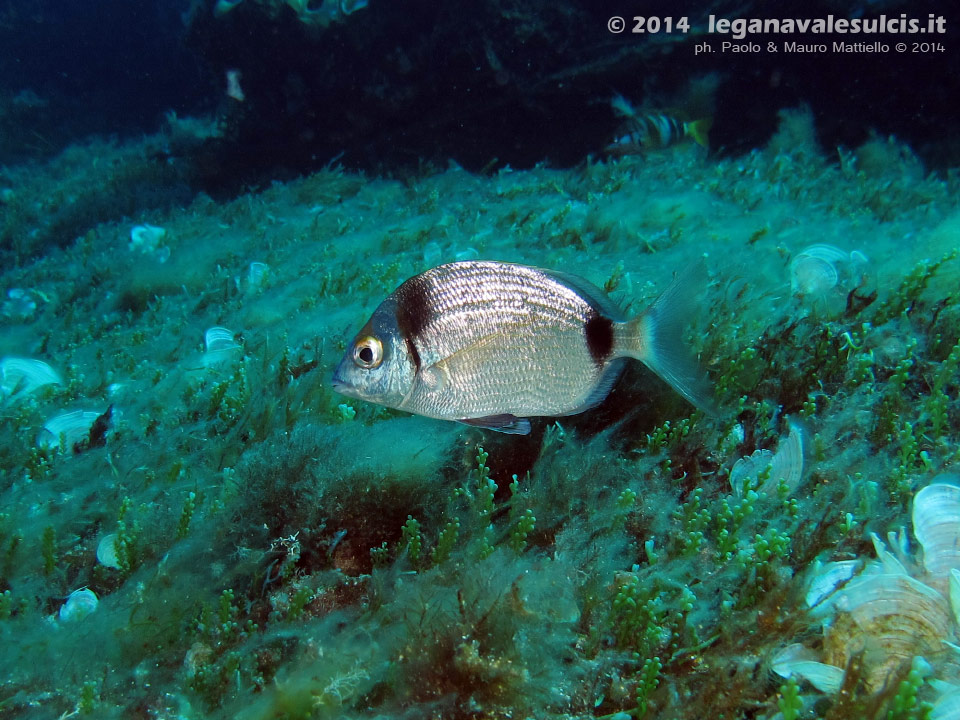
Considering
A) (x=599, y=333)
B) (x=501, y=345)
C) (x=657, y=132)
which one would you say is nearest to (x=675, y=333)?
(x=599, y=333)

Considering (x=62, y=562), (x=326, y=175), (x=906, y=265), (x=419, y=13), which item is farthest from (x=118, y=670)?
(x=419, y=13)

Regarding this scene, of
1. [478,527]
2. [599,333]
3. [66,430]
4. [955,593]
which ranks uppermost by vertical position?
[599,333]

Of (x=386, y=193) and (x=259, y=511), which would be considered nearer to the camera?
(x=259, y=511)

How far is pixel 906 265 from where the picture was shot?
195 inches

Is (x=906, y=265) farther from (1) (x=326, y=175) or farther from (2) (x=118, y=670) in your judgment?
(1) (x=326, y=175)

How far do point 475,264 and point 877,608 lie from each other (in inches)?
84.3

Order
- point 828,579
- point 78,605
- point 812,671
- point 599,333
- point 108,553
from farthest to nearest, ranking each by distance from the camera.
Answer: point 108,553 < point 78,605 < point 599,333 < point 828,579 < point 812,671

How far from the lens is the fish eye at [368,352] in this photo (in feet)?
8.03

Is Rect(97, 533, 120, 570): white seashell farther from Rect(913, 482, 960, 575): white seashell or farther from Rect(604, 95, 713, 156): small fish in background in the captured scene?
Rect(604, 95, 713, 156): small fish in background

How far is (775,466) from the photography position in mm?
2842

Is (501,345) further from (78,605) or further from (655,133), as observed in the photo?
(655,133)

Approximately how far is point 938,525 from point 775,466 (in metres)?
0.71

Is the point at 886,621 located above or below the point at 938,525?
below

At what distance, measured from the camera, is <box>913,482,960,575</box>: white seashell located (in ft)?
7.04
